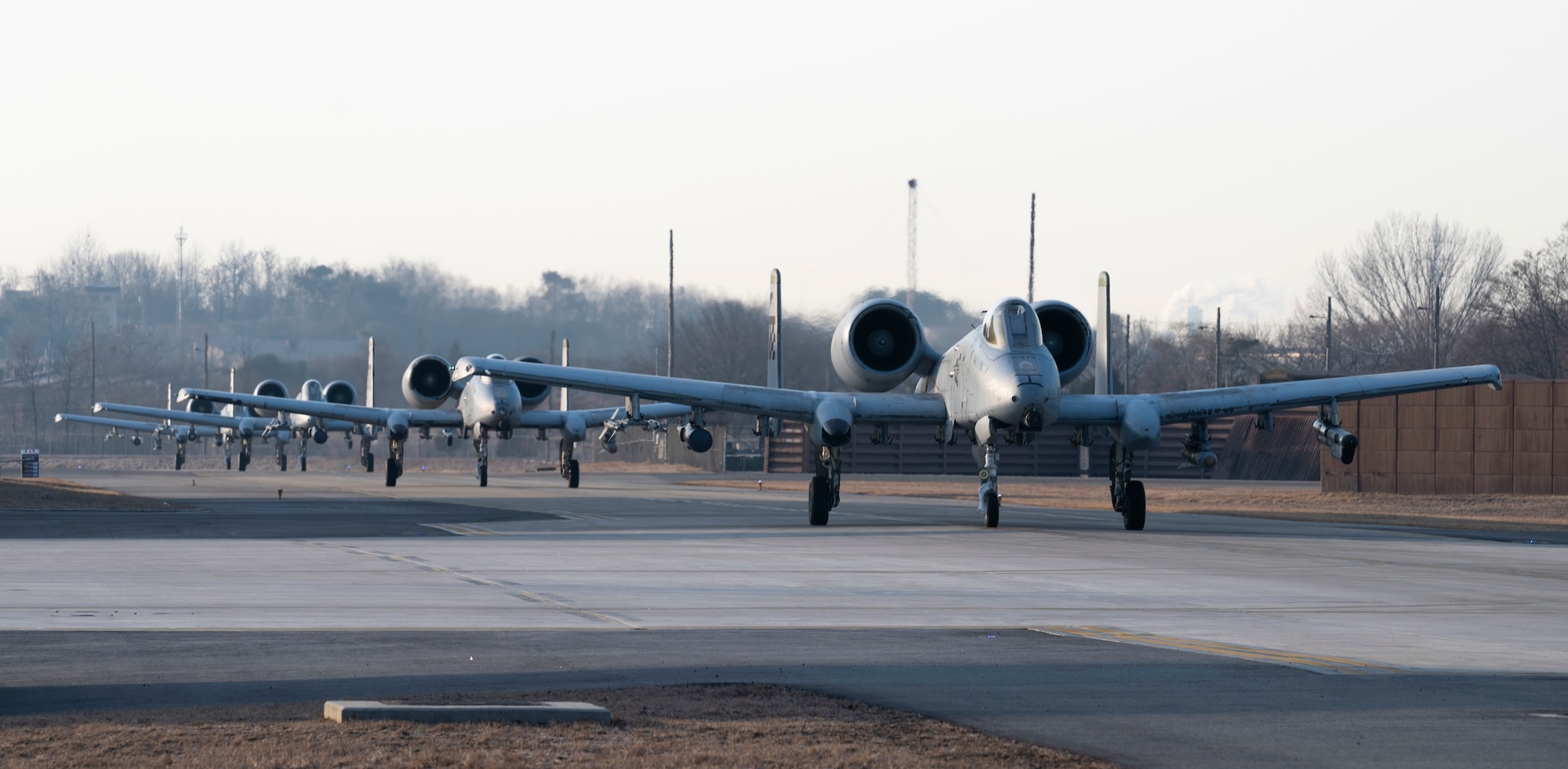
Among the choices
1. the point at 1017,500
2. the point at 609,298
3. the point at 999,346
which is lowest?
the point at 1017,500

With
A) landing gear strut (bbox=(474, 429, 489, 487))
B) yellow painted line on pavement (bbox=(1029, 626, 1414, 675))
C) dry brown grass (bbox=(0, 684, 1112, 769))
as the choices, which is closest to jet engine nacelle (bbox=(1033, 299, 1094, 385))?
yellow painted line on pavement (bbox=(1029, 626, 1414, 675))

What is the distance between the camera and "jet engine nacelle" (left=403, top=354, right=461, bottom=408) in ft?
170

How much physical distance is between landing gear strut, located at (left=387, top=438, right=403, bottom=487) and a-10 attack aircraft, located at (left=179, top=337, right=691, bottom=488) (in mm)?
29

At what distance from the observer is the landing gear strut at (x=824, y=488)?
2900 centimetres

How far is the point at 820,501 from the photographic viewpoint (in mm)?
29031

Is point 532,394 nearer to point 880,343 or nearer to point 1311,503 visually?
point 880,343

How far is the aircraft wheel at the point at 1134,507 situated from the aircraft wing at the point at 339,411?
2927cm

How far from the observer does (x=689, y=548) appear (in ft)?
75.0

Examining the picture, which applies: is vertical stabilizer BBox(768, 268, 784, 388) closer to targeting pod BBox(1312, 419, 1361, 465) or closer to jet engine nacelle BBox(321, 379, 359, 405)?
targeting pod BBox(1312, 419, 1361, 465)

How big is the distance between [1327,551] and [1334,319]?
95450 millimetres

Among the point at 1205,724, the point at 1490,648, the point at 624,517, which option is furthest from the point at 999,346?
the point at 1205,724

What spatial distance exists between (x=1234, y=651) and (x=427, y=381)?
143 feet

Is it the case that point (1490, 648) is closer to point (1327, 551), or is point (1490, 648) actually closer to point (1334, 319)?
point (1327, 551)

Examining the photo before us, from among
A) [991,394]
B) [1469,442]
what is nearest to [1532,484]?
[1469,442]
